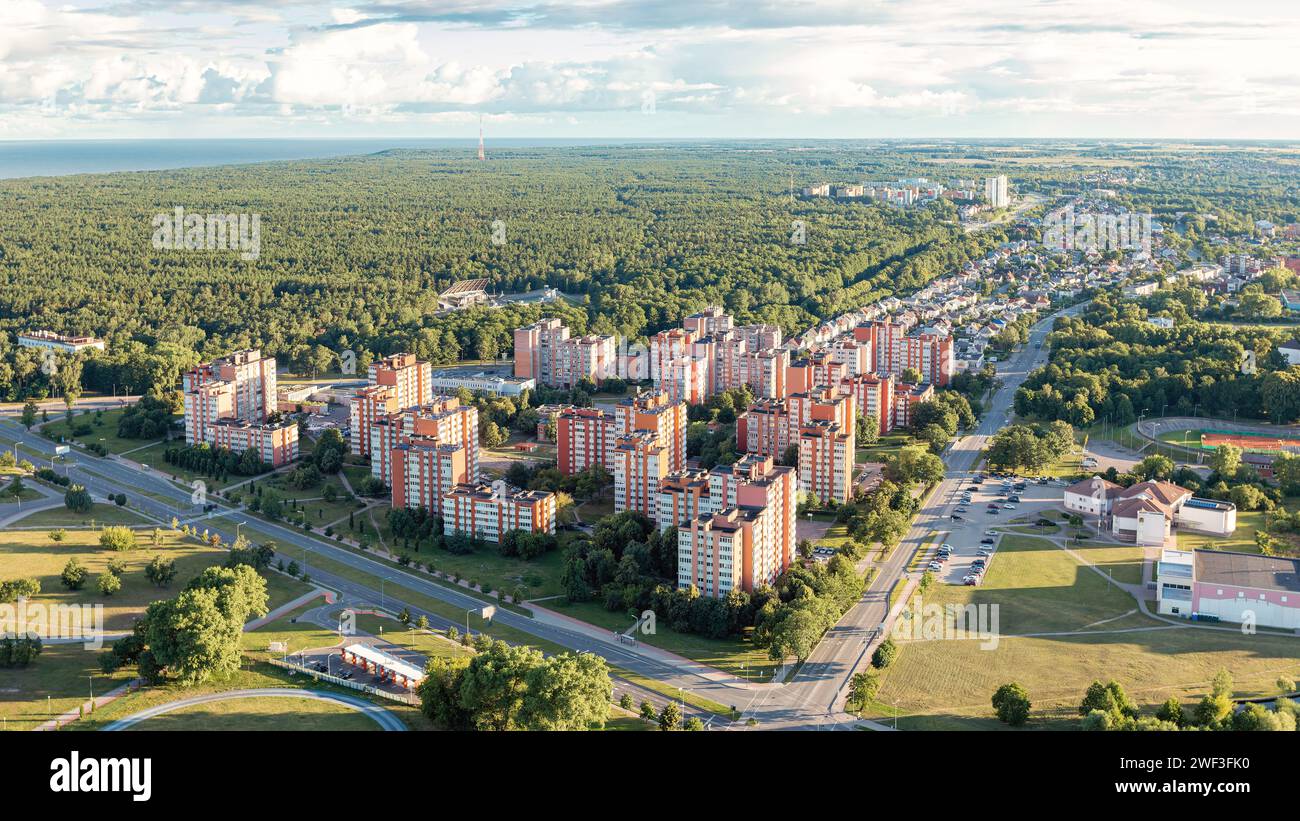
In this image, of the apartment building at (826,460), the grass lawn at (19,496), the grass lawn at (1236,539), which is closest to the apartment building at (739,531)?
the apartment building at (826,460)

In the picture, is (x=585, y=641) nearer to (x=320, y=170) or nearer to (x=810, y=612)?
(x=810, y=612)

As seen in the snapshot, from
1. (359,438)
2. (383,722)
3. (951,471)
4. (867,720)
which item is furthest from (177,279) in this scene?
(867,720)

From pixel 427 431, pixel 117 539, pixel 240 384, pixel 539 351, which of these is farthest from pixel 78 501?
pixel 539 351

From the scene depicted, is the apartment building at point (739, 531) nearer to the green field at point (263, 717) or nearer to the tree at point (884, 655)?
the tree at point (884, 655)

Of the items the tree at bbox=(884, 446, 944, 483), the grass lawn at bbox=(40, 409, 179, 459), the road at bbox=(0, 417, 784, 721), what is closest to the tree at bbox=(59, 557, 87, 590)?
the road at bbox=(0, 417, 784, 721)

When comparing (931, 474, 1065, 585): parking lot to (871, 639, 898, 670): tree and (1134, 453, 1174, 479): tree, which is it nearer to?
(1134, 453, 1174, 479): tree

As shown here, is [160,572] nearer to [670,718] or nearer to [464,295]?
[670,718]
